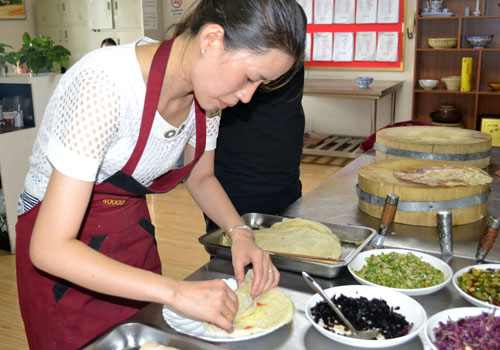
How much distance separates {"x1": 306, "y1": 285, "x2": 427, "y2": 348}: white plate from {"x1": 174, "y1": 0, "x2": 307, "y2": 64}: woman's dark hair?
0.54 meters

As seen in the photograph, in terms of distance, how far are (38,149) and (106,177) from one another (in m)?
0.19

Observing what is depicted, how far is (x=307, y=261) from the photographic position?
129 centimetres

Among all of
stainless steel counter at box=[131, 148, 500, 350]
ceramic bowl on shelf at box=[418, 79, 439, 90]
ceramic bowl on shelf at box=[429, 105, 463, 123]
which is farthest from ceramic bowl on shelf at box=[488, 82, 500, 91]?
stainless steel counter at box=[131, 148, 500, 350]

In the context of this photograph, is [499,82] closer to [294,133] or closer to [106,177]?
[294,133]

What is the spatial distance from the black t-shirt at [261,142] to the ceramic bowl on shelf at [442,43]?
4.24 metres

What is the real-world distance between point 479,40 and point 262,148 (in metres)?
4.49

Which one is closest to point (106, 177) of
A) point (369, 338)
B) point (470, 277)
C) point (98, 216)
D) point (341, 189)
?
point (98, 216)

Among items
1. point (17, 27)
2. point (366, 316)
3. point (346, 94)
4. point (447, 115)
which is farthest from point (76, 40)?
point (366, 316)

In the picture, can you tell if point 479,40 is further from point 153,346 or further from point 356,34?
point 153,346

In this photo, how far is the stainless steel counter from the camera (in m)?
1.06

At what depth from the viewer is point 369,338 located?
1.03m

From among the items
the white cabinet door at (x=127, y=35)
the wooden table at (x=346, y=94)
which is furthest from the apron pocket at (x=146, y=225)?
the white cabinet door at (x=127, y=35)

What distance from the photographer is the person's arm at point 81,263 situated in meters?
0.97

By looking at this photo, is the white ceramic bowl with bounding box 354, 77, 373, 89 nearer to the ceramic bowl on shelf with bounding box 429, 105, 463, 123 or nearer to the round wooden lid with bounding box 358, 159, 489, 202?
the ceramic bowl on shelf with bounding box 429, 105, 463, 123
